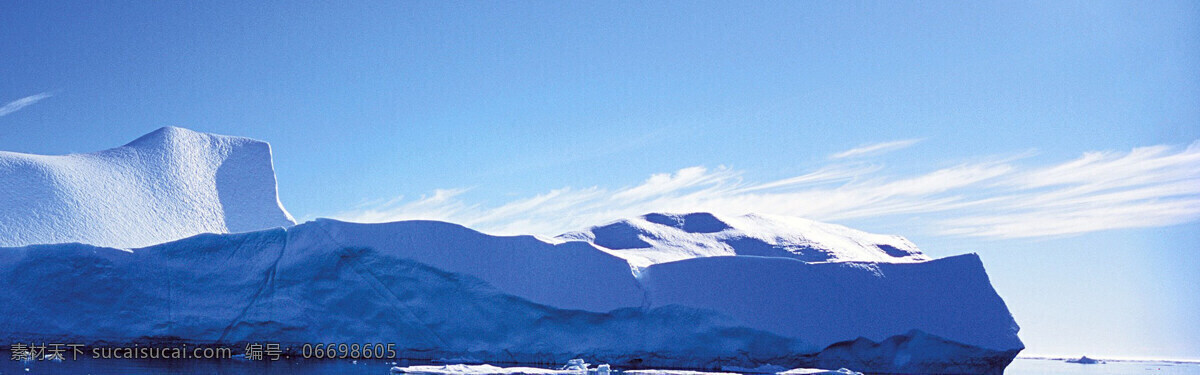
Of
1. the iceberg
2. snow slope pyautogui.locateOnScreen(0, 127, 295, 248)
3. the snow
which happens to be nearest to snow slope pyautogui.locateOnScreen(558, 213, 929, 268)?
the iceberg

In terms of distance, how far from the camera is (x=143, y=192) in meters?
18.7

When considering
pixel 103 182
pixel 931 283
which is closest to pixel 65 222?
pixel 103 182

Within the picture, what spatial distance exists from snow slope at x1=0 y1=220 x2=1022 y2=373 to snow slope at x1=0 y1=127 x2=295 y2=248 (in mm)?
2540

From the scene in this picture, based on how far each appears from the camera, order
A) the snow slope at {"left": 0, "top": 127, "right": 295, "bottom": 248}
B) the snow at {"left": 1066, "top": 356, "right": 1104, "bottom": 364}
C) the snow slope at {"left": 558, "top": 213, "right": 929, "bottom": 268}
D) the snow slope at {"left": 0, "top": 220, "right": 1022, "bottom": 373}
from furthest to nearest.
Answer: the snow at {"left": 1066, "top": 356, "right": 1104, "bottom": 364} < the snow slope at {"left": 558, "top": 213, "right": 929, "bottom": 268} < the snow slope at {"left": 0, "top": 127, "right": 295, "bottom": 248} < the snow slope at {"left": 0, "top": 220, "right": 1022, "bottom": 373}

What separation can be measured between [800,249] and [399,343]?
7.74 m

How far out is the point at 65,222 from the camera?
16516 mm

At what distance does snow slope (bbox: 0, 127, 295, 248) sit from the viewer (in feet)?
53.8

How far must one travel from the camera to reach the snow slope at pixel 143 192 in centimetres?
1641

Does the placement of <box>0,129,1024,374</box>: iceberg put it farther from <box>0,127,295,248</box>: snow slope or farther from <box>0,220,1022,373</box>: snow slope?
<box>0,127,295,248</box>: snow slope

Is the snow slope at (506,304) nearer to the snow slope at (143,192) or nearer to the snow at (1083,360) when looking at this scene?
the snow slope at (143,192)

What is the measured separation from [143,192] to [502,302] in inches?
381

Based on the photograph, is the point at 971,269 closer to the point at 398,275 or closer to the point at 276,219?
the point at 398,275

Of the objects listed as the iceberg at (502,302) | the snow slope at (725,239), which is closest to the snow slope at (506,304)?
the iceberg at (502,302)

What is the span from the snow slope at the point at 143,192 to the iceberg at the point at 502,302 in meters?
2.48
